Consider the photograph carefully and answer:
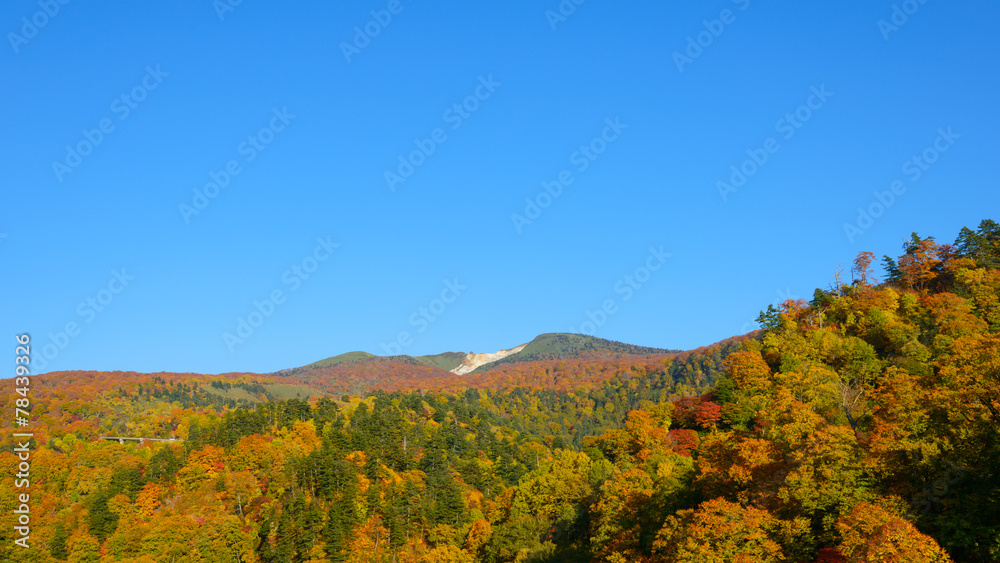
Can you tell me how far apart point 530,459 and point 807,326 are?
86.4m

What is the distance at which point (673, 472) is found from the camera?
225ft

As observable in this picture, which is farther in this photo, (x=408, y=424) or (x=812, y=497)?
(x=408, y=424)

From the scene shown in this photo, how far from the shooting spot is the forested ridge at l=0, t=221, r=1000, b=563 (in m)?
41.1

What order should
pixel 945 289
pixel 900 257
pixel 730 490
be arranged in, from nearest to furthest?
pixel 730 490, pixel 945 289, pixel 900 257

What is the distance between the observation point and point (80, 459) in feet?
535

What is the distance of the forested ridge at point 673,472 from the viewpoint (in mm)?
41125

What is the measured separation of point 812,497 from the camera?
4384cm

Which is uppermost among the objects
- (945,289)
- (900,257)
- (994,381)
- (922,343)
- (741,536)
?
(900,257)

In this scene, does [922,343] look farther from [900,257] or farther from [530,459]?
[530,459]

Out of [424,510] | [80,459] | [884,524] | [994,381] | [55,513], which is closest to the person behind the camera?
[884,524]

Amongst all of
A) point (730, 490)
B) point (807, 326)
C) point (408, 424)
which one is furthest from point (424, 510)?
point (730, 490)

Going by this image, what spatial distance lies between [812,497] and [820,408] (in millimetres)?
20550

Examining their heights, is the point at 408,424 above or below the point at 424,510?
above

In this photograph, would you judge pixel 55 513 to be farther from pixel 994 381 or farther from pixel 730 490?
pixel 994 381
